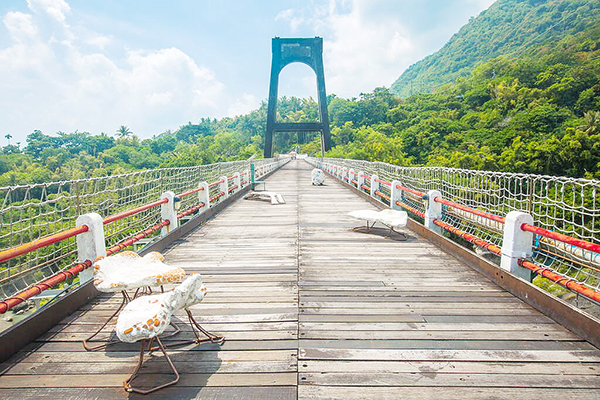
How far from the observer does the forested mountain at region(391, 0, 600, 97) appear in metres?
88.3

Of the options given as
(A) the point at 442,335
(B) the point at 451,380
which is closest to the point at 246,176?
(A) the point at 442,335

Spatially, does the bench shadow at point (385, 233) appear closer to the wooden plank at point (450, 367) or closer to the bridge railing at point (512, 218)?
the bridge railing at point (512, 218)

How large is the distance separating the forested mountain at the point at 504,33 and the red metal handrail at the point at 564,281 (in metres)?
84.6

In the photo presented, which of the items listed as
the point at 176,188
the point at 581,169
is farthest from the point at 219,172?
the point at 581,169

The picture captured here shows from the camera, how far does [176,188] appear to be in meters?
6.81

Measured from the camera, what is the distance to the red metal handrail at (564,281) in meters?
2.61

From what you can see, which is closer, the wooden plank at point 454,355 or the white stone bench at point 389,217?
the wooden plank at point 454,355

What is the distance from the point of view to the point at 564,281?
2947mm

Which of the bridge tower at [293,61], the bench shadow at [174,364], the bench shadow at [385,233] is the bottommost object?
the bench shadow at [174,364]

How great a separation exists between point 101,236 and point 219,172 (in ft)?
20.9

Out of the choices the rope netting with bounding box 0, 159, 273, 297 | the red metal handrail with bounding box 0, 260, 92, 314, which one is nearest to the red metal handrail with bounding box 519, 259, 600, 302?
Result: the red metal handrail with bounding box 0, 260, 92, 314

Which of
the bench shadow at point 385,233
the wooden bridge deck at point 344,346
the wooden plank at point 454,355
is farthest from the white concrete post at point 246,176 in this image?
the wooden plank at point 454,355

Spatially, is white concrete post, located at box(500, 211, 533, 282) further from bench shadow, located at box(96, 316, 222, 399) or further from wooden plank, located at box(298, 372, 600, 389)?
bench shadow, located at box(96, 316, 222, 399)

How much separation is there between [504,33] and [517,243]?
439 ft
